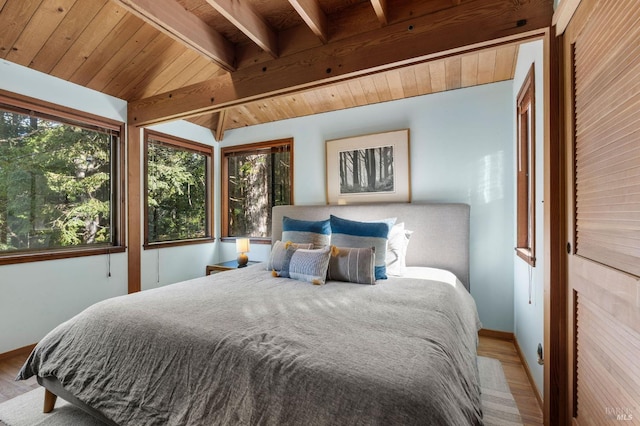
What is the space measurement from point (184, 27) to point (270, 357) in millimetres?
2341

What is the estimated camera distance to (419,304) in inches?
62.9

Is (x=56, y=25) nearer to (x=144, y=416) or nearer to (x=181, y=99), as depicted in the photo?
(x=181, y=99)

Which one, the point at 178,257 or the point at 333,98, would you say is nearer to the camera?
the point at 333,98

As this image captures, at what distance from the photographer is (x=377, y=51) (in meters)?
1.97

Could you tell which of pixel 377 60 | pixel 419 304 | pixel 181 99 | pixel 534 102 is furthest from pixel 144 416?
pixel 534 102

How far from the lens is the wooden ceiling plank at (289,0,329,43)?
71.2 inches

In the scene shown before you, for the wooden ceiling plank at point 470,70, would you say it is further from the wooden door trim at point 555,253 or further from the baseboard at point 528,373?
the baseboard at point 528,373

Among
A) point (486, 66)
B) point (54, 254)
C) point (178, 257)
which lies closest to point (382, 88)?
point (486, 66)

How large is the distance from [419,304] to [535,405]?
1044 millimetres

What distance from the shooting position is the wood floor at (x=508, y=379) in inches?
68.1

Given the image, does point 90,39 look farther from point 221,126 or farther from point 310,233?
point 310,233

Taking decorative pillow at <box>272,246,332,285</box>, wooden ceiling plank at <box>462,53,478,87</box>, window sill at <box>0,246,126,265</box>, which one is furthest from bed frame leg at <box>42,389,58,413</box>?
wooden ceiling plank at <box>462,53,478,87</box>

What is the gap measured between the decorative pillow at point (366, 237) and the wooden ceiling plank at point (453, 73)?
60.6 inches

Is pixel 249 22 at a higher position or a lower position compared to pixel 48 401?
higher
